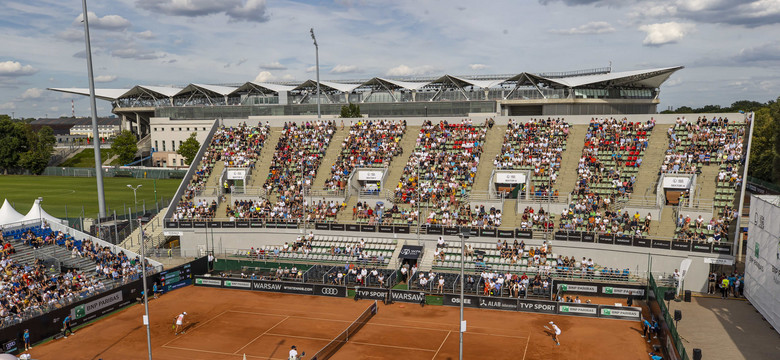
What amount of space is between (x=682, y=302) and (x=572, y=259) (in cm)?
713

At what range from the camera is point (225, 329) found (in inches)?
1192

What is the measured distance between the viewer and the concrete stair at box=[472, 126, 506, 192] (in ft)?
151

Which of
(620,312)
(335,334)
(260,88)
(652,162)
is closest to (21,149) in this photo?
(260,88)

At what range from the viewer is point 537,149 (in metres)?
48.0

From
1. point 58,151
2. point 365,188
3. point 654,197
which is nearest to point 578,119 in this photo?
point 654,197

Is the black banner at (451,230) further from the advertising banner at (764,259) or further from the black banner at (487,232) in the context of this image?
the advertising banner at (764,259)

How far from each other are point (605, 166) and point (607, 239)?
9482 millimetres

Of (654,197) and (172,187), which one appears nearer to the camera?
(654,197)

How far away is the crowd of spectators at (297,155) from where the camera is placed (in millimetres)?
50562

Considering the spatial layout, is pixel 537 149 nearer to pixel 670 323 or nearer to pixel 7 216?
pixel 670 323

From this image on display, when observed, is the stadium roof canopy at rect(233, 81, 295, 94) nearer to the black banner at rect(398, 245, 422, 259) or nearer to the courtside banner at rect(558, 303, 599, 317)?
the black banner at rect(398, 245, 422, 259)

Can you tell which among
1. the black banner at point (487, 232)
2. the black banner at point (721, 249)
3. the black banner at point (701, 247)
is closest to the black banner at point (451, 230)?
the black banner at point (487, 232)

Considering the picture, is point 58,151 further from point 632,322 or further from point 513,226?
point 632,322

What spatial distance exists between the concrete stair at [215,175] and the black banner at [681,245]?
38.9 meters
